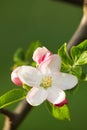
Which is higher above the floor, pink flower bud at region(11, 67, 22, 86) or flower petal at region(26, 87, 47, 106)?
pink flower bud at region(11, 67, 22, 86)

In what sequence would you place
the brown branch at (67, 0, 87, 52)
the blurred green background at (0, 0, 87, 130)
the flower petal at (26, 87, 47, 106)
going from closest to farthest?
the flower petal at (26, 87, 47, 106) → the brown branch at (67, 0, 87, 52) → the blurred green background at (0, 0, 87, 130)

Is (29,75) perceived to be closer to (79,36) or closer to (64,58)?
(64,58)

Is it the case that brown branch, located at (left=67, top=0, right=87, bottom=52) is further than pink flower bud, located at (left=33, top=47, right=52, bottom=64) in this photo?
Yes

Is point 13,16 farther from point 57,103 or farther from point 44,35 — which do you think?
point 57,103

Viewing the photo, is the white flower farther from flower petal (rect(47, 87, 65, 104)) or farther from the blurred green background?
the blurred green background

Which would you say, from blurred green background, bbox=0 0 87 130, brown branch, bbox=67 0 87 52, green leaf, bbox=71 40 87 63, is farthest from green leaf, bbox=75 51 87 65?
blurred green background, bbox=0 0 87 130

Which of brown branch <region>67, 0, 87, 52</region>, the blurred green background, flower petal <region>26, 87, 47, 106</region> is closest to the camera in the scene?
flower petal <region>26, 87, 47, 106</region>

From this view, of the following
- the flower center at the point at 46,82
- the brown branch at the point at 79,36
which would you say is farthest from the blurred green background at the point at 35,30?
the flower center at the point at 46,82

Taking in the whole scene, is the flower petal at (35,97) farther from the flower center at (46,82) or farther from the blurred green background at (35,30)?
the blurred green background at (35,30)

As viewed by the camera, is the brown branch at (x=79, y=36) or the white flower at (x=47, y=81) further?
the brown branch at (x=79, y=36)
